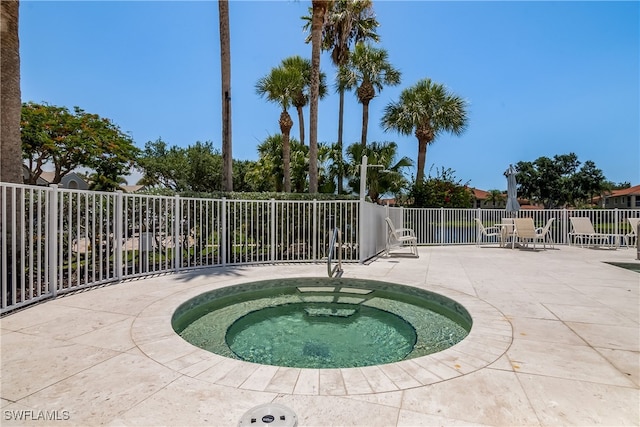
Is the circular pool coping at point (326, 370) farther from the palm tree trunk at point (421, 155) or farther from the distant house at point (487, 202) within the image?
the distant house at point (487, 202)

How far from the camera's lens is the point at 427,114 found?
15062 millimetres

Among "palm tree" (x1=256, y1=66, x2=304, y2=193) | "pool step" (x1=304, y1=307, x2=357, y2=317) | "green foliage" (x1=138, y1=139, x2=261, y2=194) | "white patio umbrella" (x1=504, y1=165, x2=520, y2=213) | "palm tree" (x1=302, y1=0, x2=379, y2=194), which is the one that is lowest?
"pool step" (x1=304, y1=307, x2=357, y2=317)

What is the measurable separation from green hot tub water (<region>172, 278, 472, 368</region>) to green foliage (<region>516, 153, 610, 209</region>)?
145ft

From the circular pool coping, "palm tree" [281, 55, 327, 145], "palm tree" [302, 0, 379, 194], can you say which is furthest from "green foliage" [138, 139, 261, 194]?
the circular pool coping

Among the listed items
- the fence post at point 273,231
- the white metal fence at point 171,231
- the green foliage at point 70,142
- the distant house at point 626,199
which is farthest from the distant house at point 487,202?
the fence post at point 273,231

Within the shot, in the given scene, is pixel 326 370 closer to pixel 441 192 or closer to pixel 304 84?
pixel 441 192

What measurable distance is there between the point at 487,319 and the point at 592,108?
1762 cm

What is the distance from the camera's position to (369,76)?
1553 cm

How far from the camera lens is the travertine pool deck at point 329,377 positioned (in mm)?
1874

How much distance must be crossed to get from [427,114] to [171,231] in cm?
1283

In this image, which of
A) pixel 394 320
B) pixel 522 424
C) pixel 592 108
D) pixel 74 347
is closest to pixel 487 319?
pixel 394 320

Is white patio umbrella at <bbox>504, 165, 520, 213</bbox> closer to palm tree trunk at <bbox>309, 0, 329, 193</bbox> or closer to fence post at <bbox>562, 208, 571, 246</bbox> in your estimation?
fence post at <bbox>562, 208, 571, 246</bbox>

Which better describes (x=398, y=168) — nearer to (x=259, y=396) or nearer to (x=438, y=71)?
(x=438, y=71)

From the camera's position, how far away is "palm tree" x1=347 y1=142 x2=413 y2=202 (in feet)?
45.2
